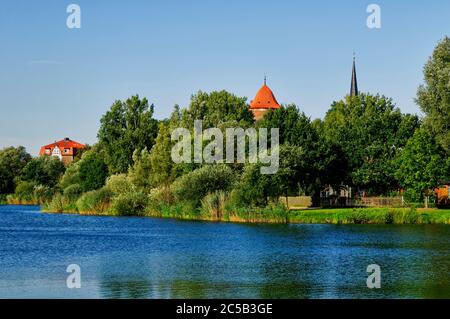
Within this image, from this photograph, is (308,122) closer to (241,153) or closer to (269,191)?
(241,153)

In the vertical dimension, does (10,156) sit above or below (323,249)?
above

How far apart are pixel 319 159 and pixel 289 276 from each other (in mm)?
36036

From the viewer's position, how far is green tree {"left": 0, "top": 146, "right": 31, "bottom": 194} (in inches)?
4480

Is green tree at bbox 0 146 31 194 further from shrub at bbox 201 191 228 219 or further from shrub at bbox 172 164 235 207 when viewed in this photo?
shrub at bbox 201 191 228 219

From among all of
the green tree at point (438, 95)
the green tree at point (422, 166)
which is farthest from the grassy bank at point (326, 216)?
the green tree at point (438, 95)

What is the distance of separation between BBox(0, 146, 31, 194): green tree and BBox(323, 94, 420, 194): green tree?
58609 millimetres

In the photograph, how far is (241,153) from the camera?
6556cm

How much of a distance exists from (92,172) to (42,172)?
19.3 m

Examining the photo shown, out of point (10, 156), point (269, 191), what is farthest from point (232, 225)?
point (10, 156)

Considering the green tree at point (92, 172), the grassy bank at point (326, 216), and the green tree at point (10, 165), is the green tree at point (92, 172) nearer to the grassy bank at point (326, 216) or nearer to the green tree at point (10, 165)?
the green tree at point (10, 165)

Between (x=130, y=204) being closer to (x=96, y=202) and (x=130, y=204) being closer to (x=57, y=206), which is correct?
(x=96, y=202)

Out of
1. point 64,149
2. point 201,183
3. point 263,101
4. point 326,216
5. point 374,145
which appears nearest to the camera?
point 326,216

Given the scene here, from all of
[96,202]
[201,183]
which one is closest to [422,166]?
[201,183]

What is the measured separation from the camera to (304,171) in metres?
62.8
